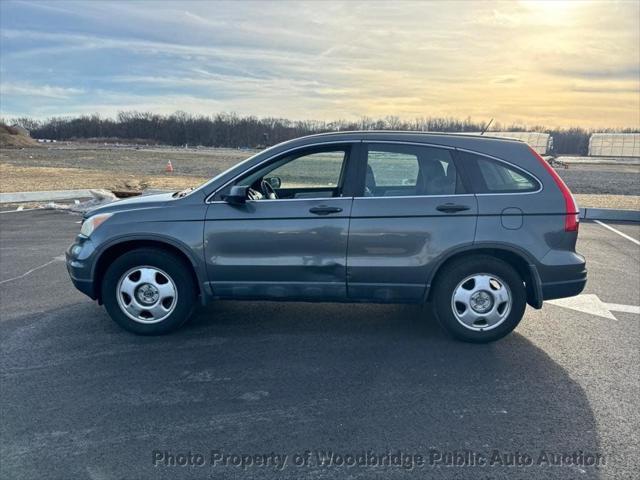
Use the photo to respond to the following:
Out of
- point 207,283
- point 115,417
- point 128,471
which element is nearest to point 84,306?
point 207,283

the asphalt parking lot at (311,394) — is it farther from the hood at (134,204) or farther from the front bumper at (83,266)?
the hood at (134,204)

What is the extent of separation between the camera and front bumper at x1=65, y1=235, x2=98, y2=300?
462 cm

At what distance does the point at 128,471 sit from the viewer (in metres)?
2.84

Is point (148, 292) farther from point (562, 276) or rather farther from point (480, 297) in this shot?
point (562, 276)

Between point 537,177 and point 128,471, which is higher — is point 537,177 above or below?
above

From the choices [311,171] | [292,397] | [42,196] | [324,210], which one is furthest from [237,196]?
[42,196]

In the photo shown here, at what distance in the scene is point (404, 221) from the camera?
441 centimetres

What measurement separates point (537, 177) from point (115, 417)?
3.87 meters

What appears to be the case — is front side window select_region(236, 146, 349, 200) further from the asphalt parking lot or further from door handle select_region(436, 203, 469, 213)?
the asphalt parking lot

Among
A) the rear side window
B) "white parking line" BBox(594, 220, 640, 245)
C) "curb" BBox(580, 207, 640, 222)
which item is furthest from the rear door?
"curb" BBox(580, 207, 640, 222)

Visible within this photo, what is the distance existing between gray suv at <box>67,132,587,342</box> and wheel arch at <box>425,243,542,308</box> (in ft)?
0.04

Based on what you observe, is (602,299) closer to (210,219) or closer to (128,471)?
(210,219)

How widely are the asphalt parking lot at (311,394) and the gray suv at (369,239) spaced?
1.32ft

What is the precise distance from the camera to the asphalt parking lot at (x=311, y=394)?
296 cm
